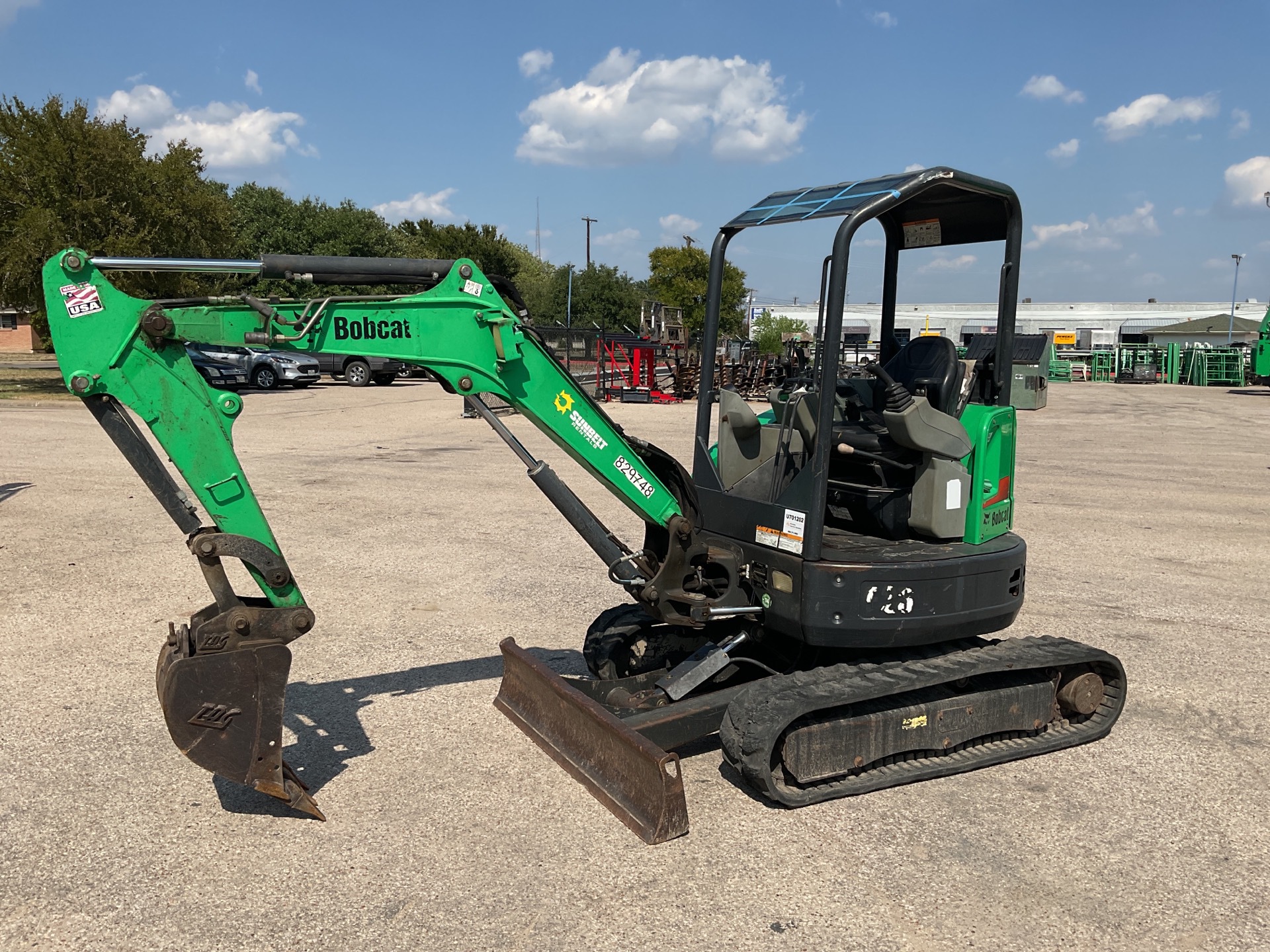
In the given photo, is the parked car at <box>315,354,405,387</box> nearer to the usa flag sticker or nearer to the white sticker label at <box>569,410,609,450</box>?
the white sticker label at <box>569,410,609,450</box>

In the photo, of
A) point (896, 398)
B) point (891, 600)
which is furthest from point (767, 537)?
point (896, 398)

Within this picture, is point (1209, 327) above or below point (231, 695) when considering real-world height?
above

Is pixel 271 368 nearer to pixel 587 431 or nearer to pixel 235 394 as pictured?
pixel 235 394

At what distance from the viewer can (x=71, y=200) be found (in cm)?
2580

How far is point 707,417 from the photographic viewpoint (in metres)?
5.83

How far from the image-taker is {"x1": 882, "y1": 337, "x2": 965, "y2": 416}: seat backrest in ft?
17.7

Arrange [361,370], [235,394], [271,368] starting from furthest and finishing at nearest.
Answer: [361,370] → [271,368] → [235,394]

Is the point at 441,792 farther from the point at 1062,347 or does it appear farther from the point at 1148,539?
the point at 1062,347

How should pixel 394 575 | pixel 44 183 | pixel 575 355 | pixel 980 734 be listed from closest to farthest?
pixel 980 734 < pixel 394 575 < pixel 44 183 < pixel 575 355

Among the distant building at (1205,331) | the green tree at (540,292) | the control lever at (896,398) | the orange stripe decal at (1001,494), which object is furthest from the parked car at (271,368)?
the distant building at (1205,331)

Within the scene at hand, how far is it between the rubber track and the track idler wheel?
2.01 m

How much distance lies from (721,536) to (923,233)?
7.66 feet

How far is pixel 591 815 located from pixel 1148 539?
8593 millimetres

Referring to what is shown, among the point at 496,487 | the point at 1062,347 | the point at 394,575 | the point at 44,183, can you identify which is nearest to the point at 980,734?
the point at 394,575
